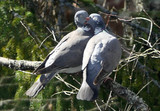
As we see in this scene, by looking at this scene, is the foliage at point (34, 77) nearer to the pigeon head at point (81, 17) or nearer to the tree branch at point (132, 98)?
the tree branch at point (132, 98)

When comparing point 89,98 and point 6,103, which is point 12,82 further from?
point 89,98

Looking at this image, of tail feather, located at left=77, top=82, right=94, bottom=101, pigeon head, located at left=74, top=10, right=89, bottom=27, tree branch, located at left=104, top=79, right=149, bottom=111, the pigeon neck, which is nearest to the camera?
tail feather, located at left=77, top=82, right=94, bottom=101

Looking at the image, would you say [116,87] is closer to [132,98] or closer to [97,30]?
[132,98]

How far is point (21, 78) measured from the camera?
9.89 feet

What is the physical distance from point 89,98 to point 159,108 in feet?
3.40

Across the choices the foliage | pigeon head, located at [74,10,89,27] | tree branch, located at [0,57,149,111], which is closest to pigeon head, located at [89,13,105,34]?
pigeon head, located at [74,10,89,27]

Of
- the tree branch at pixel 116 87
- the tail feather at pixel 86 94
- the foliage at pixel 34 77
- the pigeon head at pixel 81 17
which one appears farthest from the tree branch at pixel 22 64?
the tail feather at pixel 86 94

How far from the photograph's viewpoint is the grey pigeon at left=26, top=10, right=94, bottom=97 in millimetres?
2604

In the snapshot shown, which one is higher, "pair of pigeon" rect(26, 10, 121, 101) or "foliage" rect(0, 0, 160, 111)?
"pair of pigeon" rect(26, 10, 121, 101)

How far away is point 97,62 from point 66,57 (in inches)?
12.5

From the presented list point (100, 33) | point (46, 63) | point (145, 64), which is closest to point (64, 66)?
point (46, 63)

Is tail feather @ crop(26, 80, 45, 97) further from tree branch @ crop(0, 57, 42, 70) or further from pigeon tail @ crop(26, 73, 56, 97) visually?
tree branch @ crop(0, 57, 42, 70)

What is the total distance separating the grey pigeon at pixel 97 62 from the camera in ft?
7.93

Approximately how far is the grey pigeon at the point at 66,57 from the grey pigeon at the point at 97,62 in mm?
179
